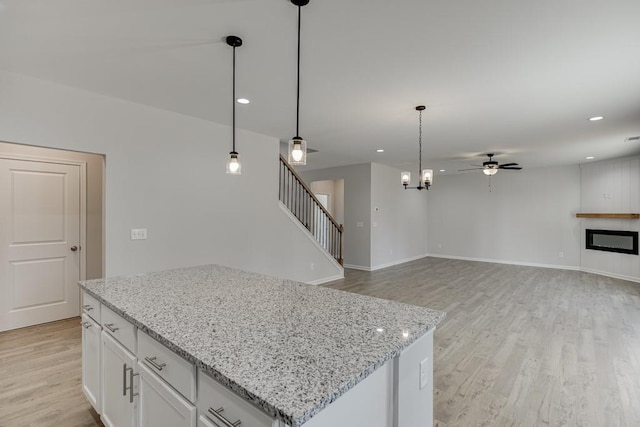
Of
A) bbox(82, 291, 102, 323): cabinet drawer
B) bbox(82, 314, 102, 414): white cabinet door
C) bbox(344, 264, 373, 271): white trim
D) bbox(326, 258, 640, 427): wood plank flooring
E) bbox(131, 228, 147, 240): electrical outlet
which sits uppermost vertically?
bbox(131, 228, 147, 240): electrical outlet

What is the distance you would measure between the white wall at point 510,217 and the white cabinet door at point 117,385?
9.32 m

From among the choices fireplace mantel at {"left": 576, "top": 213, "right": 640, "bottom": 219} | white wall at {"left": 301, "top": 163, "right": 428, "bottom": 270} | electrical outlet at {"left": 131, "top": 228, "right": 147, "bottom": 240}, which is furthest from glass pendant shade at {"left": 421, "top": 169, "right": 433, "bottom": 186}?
fireplace mantel at {"left": 576, "top": 213, "right": 640, "bottom": 219}

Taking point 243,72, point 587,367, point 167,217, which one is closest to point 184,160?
point 167,217

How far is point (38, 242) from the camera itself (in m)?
3.75

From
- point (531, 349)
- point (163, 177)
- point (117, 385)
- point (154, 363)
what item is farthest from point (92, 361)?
point (531, 349)

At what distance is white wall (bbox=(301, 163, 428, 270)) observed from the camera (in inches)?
286

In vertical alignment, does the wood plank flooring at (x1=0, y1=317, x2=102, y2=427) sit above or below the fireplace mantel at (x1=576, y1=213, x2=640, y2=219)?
below

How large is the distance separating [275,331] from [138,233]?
2.94 meters

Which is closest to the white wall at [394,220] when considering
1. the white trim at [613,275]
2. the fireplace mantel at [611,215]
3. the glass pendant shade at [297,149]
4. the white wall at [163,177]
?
the white wall at [163,177]

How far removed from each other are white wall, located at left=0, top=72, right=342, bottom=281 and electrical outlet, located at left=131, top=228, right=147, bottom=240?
0.06 metres

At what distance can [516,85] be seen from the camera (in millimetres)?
2908

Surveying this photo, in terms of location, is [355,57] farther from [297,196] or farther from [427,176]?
[297,196]

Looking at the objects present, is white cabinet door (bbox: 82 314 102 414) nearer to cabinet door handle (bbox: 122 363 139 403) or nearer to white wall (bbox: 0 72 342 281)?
cabinet door handle (bbox: 122 363 139 403)

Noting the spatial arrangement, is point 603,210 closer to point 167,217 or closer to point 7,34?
point 167,217
